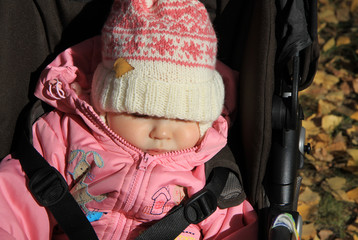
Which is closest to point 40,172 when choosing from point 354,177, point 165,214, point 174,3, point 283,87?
point 165,214

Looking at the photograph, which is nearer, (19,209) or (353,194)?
(19,209)

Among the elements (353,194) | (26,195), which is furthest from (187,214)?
(353,194)

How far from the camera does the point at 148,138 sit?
1569 mm

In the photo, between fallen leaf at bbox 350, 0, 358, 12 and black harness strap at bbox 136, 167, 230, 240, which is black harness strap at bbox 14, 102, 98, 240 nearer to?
black harness strap at bbox 136, 167, 230, 240

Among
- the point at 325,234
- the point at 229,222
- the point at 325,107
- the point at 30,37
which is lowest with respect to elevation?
the point at 325,234

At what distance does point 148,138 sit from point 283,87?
522mm

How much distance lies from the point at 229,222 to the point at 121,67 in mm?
716

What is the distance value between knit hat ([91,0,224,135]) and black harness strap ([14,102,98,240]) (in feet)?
0.98

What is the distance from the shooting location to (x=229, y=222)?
1.67 metres

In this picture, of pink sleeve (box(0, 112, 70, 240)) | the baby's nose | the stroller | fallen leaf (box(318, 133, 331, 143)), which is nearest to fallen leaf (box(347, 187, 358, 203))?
fallen leaf (box(318, 133, 331, 143))

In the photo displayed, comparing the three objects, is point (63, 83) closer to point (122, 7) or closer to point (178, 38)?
point (122, 7)

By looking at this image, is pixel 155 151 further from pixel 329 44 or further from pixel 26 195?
pixel 329 44

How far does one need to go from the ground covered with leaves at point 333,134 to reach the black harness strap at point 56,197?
1.28m

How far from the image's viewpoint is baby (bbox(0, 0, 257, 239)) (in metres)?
1.50
